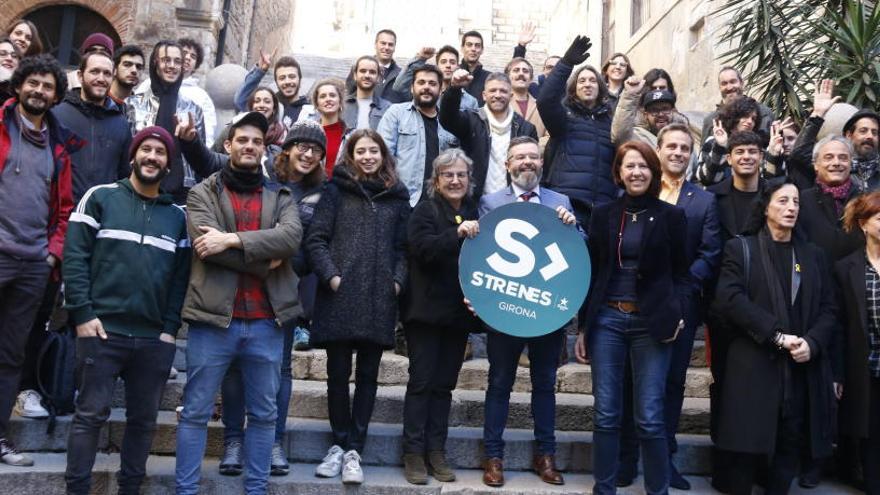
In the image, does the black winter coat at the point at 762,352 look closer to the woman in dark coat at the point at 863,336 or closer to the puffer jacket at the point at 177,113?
the woman in dark coat at the point at 863,336

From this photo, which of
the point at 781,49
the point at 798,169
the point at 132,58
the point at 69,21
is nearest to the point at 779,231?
the point at 798,169

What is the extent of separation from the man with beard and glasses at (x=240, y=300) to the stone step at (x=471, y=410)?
92 centimetres

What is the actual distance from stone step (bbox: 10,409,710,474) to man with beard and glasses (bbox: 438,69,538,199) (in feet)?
5.83

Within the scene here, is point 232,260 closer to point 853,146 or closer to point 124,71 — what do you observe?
point 124,71

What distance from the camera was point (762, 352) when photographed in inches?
189

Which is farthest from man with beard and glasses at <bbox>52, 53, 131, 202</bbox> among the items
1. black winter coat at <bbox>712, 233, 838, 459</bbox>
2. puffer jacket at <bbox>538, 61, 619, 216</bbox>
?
black winter coat at <bbox>712, 233, 838, 459</bbox>

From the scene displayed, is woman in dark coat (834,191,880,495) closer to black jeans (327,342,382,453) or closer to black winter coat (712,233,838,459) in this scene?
black winter coat (712,233,838,459)

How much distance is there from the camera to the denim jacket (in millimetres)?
5957

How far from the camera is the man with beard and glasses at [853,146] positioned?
18.7 ft

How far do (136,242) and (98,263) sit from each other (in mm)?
216

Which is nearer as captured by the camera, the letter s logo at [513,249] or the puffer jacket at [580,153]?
the letter s logo at [513,249]

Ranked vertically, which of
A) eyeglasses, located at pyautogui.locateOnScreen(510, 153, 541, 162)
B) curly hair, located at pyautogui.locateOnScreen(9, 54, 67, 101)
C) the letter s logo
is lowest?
the letter s logo

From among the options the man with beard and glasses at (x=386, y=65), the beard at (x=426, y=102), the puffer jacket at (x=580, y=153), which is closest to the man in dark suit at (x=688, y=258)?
the puffer jacket at (x=580, y=153)

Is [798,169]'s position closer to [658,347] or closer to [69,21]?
[658,347]
